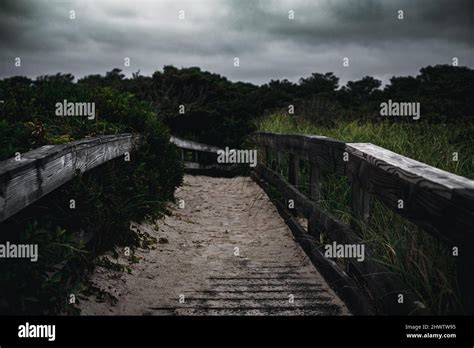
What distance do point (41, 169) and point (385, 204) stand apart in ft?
6.80

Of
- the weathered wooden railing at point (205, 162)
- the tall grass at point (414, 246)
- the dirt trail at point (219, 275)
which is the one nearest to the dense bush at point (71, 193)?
the dirt trail at point (219, 275)

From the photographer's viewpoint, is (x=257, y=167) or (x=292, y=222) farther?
(x=257, y=167)

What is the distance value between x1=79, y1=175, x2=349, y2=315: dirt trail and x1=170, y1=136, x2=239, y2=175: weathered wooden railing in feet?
21.1

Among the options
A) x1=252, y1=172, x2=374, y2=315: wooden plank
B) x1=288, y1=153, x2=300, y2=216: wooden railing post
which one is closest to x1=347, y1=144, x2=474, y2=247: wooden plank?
x1=252, y1=172, x2=374, y2=315: wooden plank

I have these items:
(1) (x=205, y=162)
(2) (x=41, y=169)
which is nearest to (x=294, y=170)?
(2) (x=41, y=169)

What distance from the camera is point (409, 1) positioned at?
5352mm

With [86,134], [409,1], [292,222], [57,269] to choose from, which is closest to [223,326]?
[57,269]

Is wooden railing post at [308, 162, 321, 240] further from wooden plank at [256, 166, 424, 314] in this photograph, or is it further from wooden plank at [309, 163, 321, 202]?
wooden plank at [256, 166, 424, 314]

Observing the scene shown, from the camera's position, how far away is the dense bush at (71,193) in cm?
277

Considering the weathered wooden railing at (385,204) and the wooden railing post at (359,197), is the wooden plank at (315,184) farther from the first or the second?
the wooden railing post at (359,197)

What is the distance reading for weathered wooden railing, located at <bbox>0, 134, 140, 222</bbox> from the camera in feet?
7.75

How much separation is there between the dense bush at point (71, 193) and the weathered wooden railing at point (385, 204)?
74.1 inches

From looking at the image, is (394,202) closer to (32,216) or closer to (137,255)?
(32,216)

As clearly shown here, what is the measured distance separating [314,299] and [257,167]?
20.9ft
